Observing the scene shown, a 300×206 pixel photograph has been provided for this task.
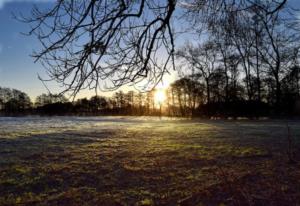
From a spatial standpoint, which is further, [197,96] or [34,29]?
[197,96]

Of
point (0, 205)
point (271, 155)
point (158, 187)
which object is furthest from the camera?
point (271, 155)

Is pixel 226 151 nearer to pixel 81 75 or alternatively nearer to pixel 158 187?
pixel 158 187

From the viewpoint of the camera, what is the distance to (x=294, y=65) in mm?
28656

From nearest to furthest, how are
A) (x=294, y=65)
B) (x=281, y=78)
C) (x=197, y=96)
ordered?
(x=294, y=65), (x=281, y=78), (x=197, y=96)

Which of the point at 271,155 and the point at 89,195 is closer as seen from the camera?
the point at 89,195

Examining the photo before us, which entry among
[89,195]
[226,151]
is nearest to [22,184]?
[89,195]

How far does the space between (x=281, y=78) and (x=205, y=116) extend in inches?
346

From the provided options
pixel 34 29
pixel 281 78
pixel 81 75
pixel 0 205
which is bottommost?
pixel 0 205

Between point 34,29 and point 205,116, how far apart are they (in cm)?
3224

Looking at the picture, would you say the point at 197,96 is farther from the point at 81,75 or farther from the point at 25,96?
the point at 25,96

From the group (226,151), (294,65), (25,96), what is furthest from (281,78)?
(25,96)

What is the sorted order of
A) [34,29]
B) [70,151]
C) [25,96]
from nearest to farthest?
[34,29]
[70,151]
[25,96]

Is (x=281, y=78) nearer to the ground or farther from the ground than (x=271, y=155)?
farther from the ground

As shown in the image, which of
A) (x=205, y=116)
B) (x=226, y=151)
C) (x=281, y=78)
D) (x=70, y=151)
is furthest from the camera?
(x=205, y=116)
